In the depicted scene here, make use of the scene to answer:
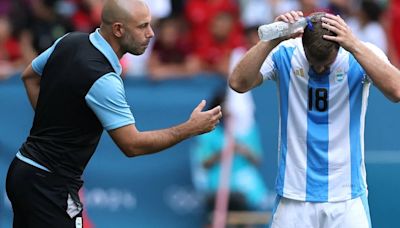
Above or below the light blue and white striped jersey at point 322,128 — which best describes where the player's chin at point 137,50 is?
above

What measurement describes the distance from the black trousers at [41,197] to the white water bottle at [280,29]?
154 centimetres

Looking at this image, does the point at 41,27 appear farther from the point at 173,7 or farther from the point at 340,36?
the point at 340,36

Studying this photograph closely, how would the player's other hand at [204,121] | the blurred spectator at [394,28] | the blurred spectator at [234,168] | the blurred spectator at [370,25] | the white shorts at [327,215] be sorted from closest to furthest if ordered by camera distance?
the player's other hand at [204,121], the white shorts at [327,215], the blurred spectator at [234,168], the blurred spectator at [370,25], the blurred spectator at [394,28]

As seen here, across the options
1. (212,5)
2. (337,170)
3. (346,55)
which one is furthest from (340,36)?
(212,5)

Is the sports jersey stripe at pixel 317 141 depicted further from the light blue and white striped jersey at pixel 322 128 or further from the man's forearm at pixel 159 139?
the man's forearm at pixel 159 139

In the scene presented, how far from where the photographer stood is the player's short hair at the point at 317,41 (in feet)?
21.9

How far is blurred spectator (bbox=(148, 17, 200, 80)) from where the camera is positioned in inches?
463

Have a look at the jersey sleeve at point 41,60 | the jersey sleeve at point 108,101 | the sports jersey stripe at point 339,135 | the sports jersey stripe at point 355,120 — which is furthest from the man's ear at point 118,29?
the sports jersey stripe at point 355,120

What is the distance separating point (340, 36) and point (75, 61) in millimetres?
1605

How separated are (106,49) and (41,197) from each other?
39.1 inches

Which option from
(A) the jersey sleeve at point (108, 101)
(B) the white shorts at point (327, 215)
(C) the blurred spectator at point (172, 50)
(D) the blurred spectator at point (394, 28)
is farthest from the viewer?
(D) the blurred spectator at point (394, 28)

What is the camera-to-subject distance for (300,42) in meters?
7.15

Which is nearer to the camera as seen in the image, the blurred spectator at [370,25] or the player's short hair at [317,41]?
the player's short hair at [317,41]

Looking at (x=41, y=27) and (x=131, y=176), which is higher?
(x=41, y=27)
